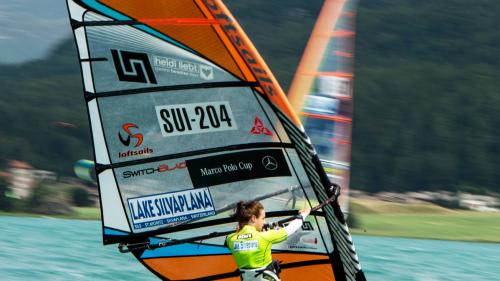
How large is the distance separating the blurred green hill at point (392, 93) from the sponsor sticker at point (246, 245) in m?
57.8

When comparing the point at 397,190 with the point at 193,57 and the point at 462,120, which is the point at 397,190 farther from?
the point at 193,57

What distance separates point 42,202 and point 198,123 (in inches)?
1612

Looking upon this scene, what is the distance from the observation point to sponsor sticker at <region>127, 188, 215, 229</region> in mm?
6586

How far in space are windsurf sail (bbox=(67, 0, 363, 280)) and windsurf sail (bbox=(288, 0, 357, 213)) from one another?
1135mm

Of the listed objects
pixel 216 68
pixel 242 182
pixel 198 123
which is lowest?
pixel 242 182

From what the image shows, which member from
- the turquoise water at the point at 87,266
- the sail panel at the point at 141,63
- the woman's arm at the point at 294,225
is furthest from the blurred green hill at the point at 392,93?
the woman's arm at the point at 294,225

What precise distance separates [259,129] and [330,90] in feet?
6.87

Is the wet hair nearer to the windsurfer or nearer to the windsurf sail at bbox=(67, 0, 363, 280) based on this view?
the windsurfer

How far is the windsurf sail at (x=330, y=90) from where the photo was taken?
7883 millimetres

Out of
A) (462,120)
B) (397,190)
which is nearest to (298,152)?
(397,190)

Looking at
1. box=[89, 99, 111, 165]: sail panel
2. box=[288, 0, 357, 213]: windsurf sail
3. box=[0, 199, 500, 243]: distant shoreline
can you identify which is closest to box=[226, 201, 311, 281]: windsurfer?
box=[89, 99, 111, 165]: sail panel

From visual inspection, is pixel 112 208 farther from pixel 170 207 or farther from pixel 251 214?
pixel 251 214

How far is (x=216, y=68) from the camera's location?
20.5 ft

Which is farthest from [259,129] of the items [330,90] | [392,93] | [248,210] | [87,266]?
[392,93]
